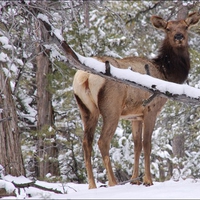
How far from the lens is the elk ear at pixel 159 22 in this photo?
909 cm

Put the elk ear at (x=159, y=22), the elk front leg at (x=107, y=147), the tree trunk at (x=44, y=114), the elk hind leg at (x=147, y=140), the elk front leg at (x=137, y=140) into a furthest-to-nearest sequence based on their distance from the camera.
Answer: the tree trunk at (x=44, y=114) → the elk ear at (x=159, y=22) → the elk front leg at (x=137, y=140) → the elk hind leg at (x=147, y=140) → the elk front leg at (x=107, y=147)

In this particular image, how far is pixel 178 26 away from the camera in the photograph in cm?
898

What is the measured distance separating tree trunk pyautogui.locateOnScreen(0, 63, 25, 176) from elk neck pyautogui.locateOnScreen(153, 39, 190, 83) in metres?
3.02

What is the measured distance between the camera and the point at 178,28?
897 cm

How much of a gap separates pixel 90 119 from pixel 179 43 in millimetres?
2357

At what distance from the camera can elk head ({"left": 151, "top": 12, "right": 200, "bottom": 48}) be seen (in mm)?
8938

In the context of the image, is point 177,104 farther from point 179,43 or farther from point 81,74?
point 81,74

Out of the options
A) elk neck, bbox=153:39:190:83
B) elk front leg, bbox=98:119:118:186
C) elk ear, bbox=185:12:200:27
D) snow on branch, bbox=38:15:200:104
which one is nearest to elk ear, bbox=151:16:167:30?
elk neck, bbox=153:39:190:83

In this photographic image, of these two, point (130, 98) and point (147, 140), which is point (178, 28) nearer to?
point (130, 98)

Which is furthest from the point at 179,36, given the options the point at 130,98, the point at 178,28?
the point at 130,98

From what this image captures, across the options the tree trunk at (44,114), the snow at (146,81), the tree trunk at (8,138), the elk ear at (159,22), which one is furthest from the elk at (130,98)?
the tree trunk at (44,114)

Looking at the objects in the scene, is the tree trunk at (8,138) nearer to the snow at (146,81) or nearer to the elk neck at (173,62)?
the snow at (146,81)

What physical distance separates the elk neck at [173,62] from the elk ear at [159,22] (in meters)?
0.31

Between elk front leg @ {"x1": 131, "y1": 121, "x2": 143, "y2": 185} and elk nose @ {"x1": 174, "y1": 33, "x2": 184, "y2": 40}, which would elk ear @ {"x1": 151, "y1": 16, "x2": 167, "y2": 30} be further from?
elk front leg @ {"x1": 131, "y1": 121, "x2": 143, "y2": 185}
